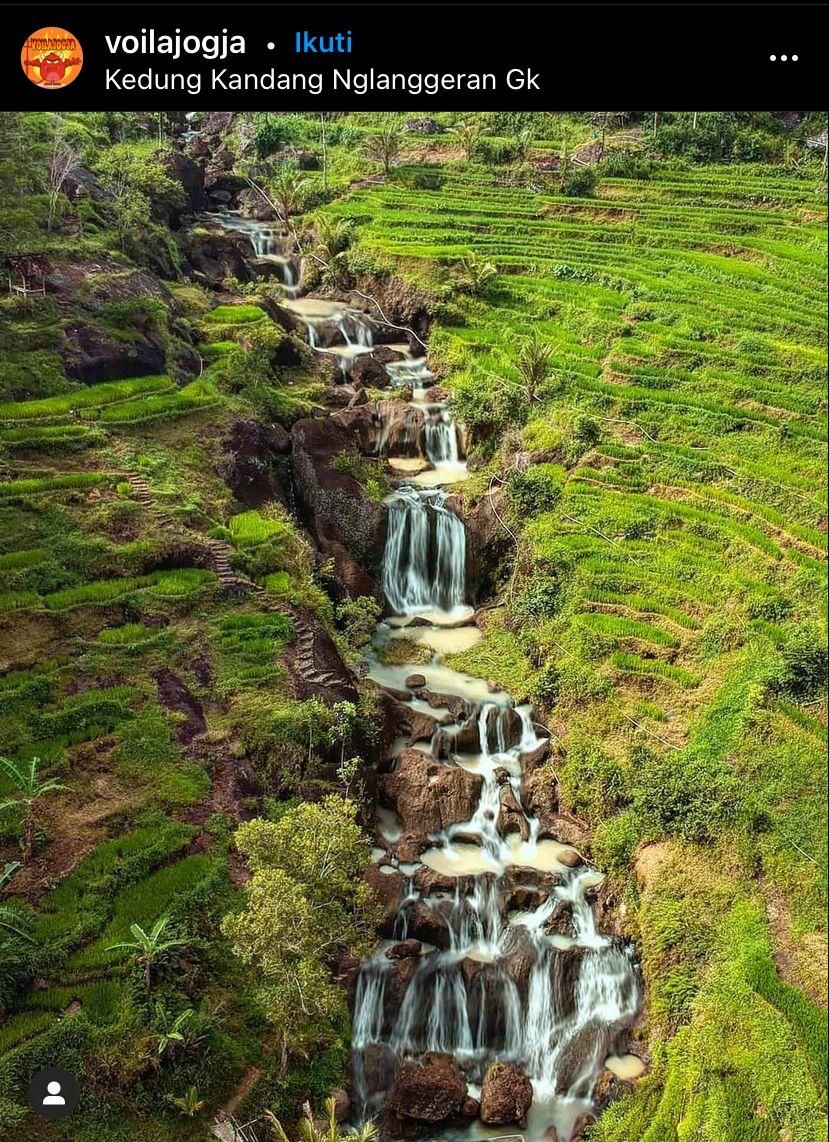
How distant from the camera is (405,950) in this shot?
42.9 feet

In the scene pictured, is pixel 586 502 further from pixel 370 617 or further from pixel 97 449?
pixel 97 449

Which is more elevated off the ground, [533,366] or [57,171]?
[57,171]

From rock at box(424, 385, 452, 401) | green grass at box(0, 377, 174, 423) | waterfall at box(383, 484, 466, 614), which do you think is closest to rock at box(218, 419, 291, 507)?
green grass at box(0, 377, 174, 423)

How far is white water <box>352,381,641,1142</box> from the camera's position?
40.4 feet

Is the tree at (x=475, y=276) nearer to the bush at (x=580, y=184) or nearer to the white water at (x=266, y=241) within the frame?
the white water at (x=266, y=241)

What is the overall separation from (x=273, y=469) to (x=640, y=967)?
1362cm

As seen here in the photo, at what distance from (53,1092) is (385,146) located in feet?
130

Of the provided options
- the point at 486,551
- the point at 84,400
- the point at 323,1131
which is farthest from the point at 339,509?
the point at 323,1131

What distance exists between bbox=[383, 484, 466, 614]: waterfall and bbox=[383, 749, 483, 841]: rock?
226 inches

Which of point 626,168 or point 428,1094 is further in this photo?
point 626,168

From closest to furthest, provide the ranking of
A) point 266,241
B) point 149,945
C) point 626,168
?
point 149,945 → point 266,241 → point 626,168

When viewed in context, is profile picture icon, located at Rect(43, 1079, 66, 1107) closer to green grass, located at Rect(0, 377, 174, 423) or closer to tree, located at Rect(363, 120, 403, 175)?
green grass, located at Rect(0, 377, 174, 423)

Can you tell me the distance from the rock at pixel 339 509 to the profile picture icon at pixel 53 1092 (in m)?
12.4

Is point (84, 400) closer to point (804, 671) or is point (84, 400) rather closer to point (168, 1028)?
point (168, 1028)
